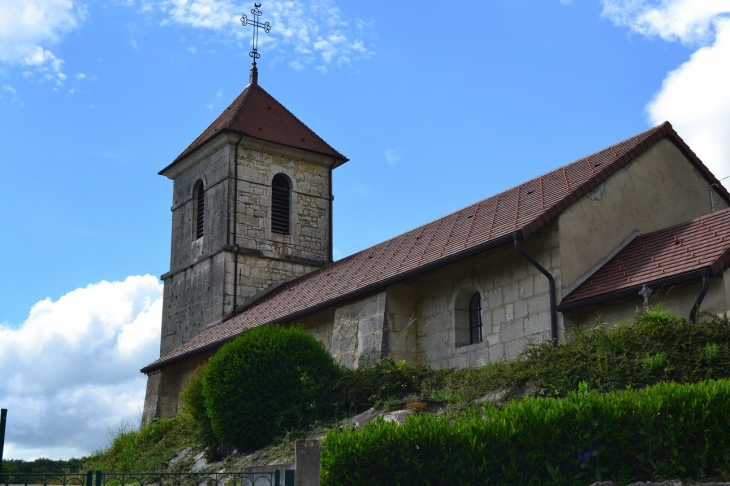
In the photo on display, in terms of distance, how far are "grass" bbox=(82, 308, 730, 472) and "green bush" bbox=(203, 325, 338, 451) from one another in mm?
328

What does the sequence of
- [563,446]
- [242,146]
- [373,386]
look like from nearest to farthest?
[563,446]
[373,386]
[242,146]

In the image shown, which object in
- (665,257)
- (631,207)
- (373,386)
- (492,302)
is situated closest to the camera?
(665,257)

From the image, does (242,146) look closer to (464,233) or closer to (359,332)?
(359,332)

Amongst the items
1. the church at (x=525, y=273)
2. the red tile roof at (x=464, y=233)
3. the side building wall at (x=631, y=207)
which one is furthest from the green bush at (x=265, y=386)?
the side building wall at (x=631, y=207)

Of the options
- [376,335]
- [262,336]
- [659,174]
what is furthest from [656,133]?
[262,336]

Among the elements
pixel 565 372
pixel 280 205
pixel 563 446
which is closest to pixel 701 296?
pixel 565 372

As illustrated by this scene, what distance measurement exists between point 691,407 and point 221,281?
725 inches

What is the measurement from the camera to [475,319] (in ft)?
56.7

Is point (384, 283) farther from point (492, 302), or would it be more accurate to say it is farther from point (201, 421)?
point (201, 421)

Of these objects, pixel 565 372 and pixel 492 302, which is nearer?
pixel 565 372

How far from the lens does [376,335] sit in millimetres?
17609

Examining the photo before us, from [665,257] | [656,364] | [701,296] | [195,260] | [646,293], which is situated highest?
[195,260]

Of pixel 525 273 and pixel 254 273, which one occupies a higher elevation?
pixel 254 273

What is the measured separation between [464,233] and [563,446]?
8.49 metres
